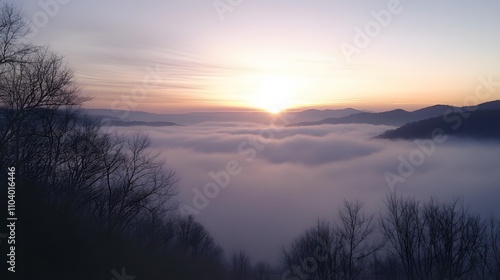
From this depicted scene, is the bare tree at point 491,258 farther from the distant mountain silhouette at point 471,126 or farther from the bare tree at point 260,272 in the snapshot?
the distant mountain silhouette at point 471,126

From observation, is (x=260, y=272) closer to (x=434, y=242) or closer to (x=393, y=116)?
(x=434, y=242)

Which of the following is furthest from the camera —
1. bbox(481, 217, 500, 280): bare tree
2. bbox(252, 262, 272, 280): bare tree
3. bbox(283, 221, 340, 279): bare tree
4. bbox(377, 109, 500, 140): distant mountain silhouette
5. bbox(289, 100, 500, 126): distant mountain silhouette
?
bbox(289, 100, 500, 126): distant mountain silhouette

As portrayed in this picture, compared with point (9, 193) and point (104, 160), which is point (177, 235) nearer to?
point (104, 160)

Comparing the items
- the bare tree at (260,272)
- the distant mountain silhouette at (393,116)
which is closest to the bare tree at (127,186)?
the bare tree at (260,272)

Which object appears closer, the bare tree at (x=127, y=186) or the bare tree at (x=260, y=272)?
the bare tree at (x=127, y=186)

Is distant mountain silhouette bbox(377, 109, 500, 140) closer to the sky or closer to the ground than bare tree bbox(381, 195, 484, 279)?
closer to the sky

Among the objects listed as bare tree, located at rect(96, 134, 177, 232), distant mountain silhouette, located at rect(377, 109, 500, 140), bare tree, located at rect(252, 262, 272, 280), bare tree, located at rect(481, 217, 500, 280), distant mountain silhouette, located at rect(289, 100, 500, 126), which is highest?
distant mountain silhouette, located at rect(289, 100, 500, 126)

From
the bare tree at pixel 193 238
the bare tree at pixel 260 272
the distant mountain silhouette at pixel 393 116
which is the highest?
the distant mountain silhouette at pixel 393 116

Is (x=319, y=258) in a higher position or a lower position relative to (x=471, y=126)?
lower

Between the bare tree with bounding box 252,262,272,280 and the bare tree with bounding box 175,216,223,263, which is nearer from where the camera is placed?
the bare tree with bounding box 175,216,223,263

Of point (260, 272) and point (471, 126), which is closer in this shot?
point (260, 272)

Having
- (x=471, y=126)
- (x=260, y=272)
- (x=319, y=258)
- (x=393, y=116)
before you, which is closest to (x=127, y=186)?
(x=319, y=258)

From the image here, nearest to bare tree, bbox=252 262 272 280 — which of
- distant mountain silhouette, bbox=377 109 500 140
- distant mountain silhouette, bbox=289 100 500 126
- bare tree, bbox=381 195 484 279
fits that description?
bare tree, bbox=381 195 484 279

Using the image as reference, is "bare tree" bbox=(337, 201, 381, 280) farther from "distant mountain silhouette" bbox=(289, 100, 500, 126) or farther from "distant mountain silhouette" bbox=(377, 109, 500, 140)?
"distant mountain silhouette" bbox=(289, 100, 500, 126)
